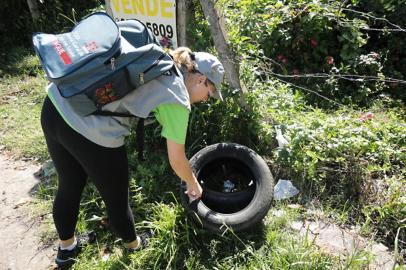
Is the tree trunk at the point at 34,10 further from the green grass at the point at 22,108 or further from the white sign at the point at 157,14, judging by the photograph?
the white sign at the point at 157,14

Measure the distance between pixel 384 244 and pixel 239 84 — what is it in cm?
167

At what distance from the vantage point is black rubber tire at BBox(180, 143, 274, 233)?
2736 mm

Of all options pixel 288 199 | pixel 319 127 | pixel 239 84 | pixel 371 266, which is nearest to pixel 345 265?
pixel 371 266

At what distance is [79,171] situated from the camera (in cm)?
239

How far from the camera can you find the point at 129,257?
274 centimetres

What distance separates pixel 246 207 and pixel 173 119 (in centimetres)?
111

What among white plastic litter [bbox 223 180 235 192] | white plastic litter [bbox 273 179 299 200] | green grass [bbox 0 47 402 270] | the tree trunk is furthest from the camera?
the tree trunk

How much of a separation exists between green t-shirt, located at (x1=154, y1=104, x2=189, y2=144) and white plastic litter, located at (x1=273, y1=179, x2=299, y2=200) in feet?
4.68

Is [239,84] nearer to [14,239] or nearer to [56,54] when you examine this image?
[56,54]

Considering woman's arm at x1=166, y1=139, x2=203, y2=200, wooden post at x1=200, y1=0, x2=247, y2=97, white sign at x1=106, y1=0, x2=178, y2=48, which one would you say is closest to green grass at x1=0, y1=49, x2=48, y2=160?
white sign at x1=106, y1=0, x2=178, y2=48

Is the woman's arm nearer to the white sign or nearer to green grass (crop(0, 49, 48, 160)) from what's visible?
the white sign

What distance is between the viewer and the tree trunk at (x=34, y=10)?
21.8 feet

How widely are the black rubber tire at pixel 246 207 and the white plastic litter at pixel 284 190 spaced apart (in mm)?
A: 309

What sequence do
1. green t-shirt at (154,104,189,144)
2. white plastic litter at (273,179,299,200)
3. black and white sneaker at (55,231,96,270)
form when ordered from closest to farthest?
green t-shirt at (154,104,189,144) < black and white sneaker at (55,231,96,270) < white plastic litter at (273,179,299,200)
